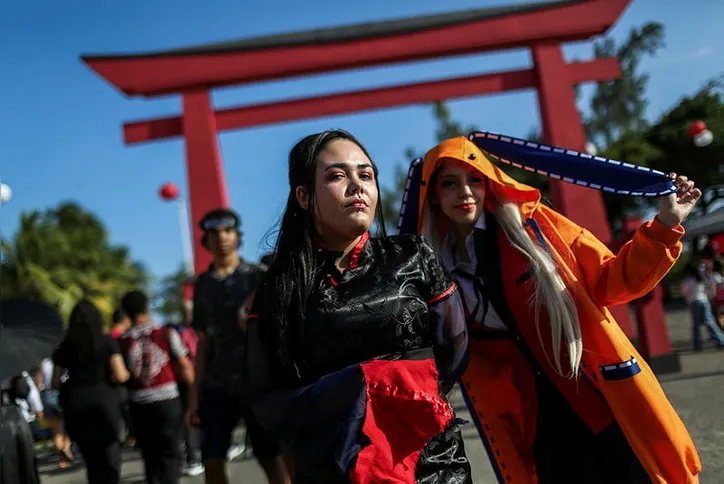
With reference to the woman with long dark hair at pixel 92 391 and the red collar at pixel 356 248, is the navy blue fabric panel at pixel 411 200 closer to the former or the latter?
the red collar at pixel 356 248

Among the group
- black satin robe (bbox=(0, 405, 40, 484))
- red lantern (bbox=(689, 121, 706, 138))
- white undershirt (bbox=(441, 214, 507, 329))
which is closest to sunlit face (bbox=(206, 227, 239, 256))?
black satin robe (bbox=(0, 405, 40, 484))

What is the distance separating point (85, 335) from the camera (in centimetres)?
373

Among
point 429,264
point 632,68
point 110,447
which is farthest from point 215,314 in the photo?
point 632,68

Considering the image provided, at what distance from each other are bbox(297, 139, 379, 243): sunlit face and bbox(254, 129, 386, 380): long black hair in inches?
1.1

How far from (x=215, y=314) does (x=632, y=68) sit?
5.12 metres

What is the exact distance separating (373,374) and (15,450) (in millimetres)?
2233

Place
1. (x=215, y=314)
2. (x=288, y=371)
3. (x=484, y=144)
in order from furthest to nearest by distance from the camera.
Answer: (x=215, y=314)
(x=484, y=144)
(x=288, y=371)

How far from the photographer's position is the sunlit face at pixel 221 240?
3150 mm

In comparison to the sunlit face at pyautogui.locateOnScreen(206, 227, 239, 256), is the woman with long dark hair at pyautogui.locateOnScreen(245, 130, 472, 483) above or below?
below

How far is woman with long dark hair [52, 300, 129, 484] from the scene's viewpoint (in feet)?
12.0

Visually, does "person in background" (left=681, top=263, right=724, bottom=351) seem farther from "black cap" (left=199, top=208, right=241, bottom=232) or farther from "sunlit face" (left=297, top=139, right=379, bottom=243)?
"sunlit face" (left=297, top=139, right=379, bottom=243)

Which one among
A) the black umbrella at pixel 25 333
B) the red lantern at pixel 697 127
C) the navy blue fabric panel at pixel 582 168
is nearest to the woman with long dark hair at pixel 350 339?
the navy blue fabric panel at pixel 582 168

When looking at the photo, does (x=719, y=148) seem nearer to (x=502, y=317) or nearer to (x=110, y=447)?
(x=502, y=317)

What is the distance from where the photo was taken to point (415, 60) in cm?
661
